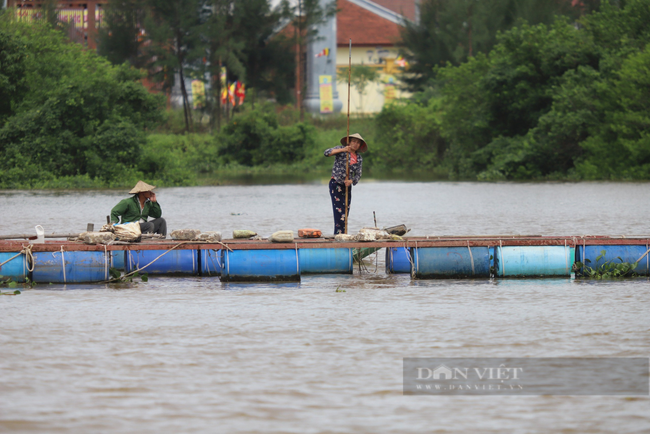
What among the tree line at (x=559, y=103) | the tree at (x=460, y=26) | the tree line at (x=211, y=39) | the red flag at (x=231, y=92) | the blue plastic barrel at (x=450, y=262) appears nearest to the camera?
the blue plastic barrel at (x=450, y=262)

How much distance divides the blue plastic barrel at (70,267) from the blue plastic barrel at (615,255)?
631 centimetres

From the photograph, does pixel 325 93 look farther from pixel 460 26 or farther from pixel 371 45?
pixel 371 45

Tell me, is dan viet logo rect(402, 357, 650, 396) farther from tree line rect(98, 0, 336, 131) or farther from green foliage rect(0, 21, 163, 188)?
tree line rect(98, 0, 336, 131)

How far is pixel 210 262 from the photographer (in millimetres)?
12938

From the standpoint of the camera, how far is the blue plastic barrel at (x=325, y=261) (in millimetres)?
12562

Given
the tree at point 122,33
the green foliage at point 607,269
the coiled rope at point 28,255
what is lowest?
the green foliage at point 607,269

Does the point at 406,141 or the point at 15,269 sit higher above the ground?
the point at 406,141

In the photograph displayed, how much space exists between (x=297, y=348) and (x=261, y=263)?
4.14 m

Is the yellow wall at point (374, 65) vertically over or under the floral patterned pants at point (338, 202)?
over

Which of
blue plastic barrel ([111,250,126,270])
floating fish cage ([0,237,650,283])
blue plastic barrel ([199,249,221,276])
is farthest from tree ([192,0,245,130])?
→ floating fish cage ([0,237,650,283])

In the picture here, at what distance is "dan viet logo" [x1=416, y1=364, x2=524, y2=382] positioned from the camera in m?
7.27

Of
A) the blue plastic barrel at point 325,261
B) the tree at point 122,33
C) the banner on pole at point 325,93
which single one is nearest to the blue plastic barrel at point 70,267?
the blue plastic barrel at point 325,261

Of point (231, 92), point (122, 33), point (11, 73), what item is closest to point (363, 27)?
point (231, 92)

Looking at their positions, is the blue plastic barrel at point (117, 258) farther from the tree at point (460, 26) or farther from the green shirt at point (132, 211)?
the tree at point (460, 26)
